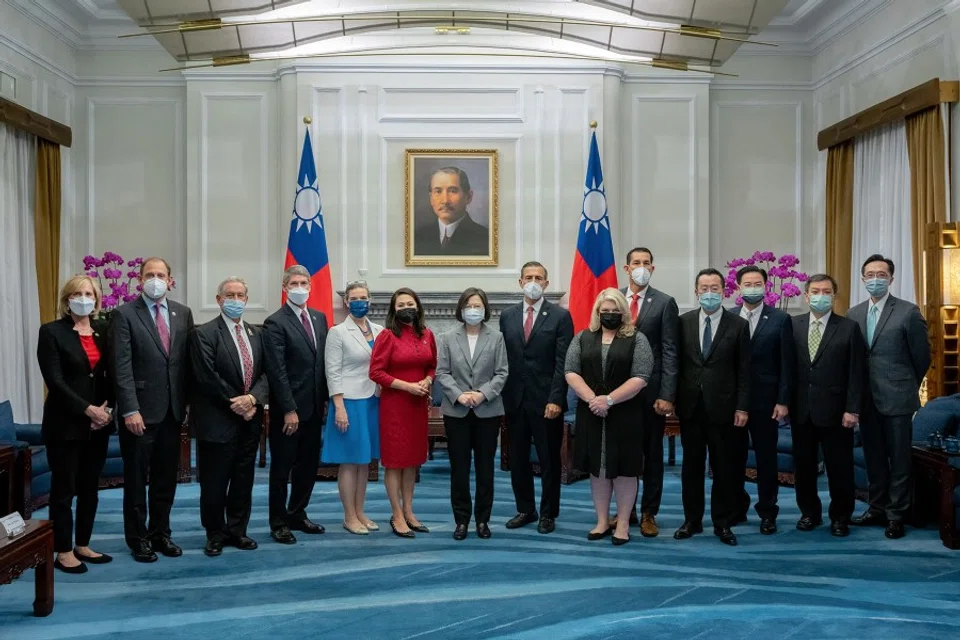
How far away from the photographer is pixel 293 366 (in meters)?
4.95

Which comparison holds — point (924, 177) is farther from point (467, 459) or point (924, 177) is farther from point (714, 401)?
point (467, 459)

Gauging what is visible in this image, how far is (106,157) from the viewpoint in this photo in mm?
→ 9594

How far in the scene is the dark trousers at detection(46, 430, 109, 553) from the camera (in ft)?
13.9

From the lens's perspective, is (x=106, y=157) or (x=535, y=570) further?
(x=106, y=157)

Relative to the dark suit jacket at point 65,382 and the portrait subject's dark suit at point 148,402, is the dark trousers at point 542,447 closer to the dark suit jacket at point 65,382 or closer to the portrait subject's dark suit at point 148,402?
the portrait subject's dark suit at point 148,402

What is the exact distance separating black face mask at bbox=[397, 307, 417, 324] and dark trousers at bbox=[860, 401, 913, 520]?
2621 millimetres

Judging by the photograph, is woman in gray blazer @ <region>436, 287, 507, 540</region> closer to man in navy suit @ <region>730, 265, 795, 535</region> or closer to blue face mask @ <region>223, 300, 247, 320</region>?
blue face mask @ <region>223, 300, 247, 320</region>

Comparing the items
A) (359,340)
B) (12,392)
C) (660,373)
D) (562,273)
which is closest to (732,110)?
(562,273)

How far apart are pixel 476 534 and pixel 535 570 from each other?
804 millimetres

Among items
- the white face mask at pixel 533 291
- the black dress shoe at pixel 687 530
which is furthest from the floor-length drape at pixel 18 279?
the black dress shoe at pixel 687 530

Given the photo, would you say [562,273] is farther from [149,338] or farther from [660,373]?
[149,338]

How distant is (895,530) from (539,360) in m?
2.14

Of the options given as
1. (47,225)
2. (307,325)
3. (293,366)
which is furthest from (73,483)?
(47,225)

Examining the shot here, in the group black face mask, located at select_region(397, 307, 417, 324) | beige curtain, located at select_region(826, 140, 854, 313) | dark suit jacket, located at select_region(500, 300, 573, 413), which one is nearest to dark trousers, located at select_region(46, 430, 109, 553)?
black face mask, located at select_region(397, 307, 417, 324)
